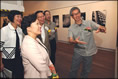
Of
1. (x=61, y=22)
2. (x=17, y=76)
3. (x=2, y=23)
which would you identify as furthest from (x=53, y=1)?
(x=17, y=76)

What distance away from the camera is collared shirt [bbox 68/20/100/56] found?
3.08 feet

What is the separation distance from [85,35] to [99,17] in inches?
8.0

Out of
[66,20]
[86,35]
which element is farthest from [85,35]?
[66,20]

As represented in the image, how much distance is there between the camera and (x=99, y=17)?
0.91 m

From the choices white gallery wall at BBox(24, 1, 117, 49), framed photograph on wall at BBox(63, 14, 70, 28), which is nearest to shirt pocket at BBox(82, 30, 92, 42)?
white gallery wall at BBox(24, 1, 117, 49)

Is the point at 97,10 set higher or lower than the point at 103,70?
higher

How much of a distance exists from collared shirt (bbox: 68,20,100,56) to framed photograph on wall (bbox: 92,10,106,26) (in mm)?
36

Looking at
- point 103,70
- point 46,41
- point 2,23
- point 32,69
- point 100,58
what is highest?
point 2,23

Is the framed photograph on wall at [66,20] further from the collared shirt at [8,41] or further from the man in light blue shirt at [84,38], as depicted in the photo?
the collared shirt at [8,41]

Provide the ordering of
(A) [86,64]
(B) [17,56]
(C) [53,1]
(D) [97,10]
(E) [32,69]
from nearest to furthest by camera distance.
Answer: (E) [32,69]
(B) [17,56]
(D) [97,10]
(A) [86,64]
(C) [53,1]

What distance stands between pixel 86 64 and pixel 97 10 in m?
0.53

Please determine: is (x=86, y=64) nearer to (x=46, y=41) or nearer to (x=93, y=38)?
(x=93, y=38)

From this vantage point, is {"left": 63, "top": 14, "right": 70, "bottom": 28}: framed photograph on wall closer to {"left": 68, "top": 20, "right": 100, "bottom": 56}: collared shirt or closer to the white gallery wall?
the white gallery wall

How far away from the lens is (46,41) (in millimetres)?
917
